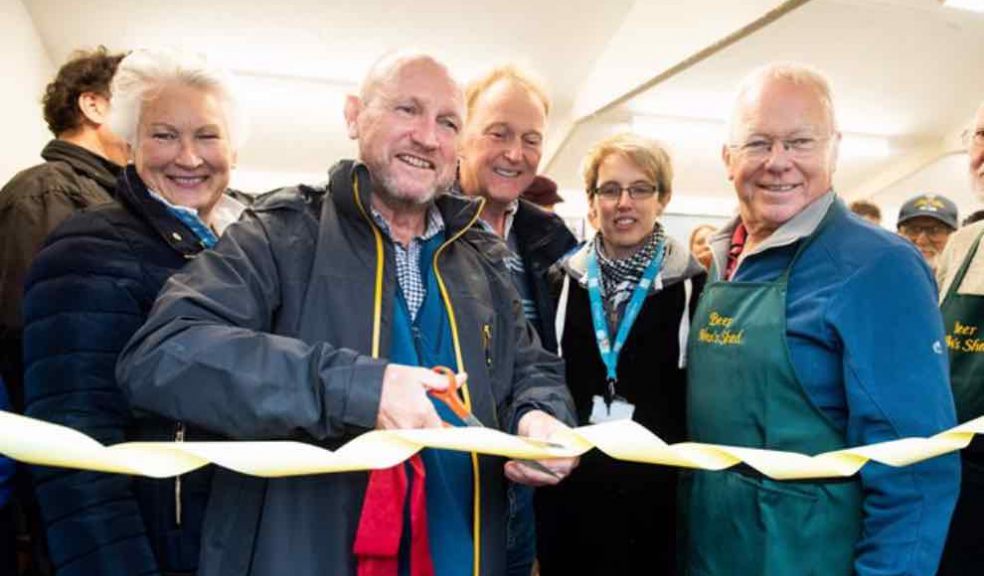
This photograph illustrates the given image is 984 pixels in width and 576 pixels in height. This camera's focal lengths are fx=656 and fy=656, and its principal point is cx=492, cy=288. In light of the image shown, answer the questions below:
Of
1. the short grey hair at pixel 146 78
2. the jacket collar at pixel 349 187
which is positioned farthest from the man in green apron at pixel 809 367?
the short grey hair at pixel 146 78

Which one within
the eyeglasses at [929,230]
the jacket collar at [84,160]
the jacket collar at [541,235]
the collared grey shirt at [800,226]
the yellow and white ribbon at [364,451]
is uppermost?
the eyeglasses at [929,230]

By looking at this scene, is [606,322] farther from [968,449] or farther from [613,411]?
[968,449]

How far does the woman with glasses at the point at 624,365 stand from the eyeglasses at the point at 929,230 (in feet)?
10.0

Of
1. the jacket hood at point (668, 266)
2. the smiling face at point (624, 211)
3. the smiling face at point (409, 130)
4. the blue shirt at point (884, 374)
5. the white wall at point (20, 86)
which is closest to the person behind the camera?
the blue shirt at point (884, 374)

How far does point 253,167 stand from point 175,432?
385 inches

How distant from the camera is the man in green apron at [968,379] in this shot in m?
2.06

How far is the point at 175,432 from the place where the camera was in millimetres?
1432

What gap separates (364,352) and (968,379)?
1963mm

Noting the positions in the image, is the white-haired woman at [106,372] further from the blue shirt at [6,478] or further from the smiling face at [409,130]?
the smiling face at [409,130]

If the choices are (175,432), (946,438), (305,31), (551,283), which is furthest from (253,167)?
(946,438)

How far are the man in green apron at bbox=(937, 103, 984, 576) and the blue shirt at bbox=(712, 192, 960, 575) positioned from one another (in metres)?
0.75

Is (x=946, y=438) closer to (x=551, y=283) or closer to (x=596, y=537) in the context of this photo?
(x=596, y=537)

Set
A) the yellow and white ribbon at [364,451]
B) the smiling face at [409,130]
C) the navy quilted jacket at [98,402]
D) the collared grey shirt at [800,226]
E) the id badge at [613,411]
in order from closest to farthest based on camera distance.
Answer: the yellow and white ribbon at [364,451], the navy quilted jacket at [98,402], the smiling face at [409,130], the collared grey shirt at [800,226], the id badge at [613,411]

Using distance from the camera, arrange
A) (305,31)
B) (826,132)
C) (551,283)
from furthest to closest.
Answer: (305,31) < (551,283) < (826,132)
